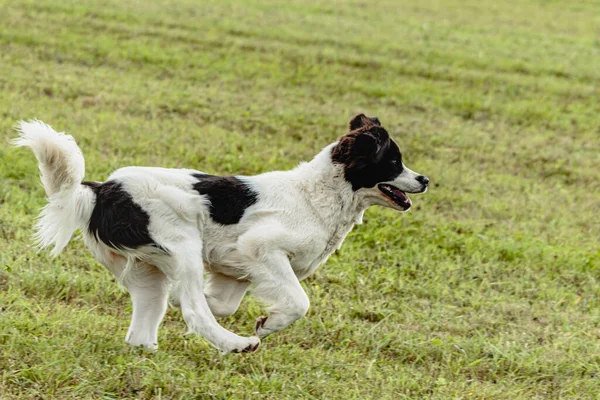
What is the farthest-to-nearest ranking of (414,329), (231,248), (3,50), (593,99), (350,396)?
(593,99) → (3,50) → (414,329) → (231,248) → (350,396)

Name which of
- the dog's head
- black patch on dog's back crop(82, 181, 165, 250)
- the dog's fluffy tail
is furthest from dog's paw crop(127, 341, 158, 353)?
the dog's head

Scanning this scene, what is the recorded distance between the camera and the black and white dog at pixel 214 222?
480 centimetres

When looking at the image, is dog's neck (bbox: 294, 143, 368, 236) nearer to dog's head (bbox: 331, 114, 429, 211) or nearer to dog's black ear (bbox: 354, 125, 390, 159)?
dog's head (bbox: 331, 114, 429, 211)

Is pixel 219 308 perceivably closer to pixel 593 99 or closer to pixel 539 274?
pixel 539 274

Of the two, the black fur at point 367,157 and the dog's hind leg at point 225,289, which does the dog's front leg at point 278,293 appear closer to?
the dog's hind leg at point 225,289

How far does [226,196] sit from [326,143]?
585cm

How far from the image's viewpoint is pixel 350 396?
4.68m

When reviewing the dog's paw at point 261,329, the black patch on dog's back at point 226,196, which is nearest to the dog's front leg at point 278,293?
the dog's paw at point 261,329

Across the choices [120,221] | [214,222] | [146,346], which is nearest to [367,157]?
[214,222]

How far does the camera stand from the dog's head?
5395 mm

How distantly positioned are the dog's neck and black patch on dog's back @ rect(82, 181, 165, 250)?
1.11 metres

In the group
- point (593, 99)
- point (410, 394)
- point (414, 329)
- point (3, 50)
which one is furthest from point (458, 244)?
point (3, 50)

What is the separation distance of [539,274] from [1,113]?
21.5 feet

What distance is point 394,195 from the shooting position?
555 centimetres
